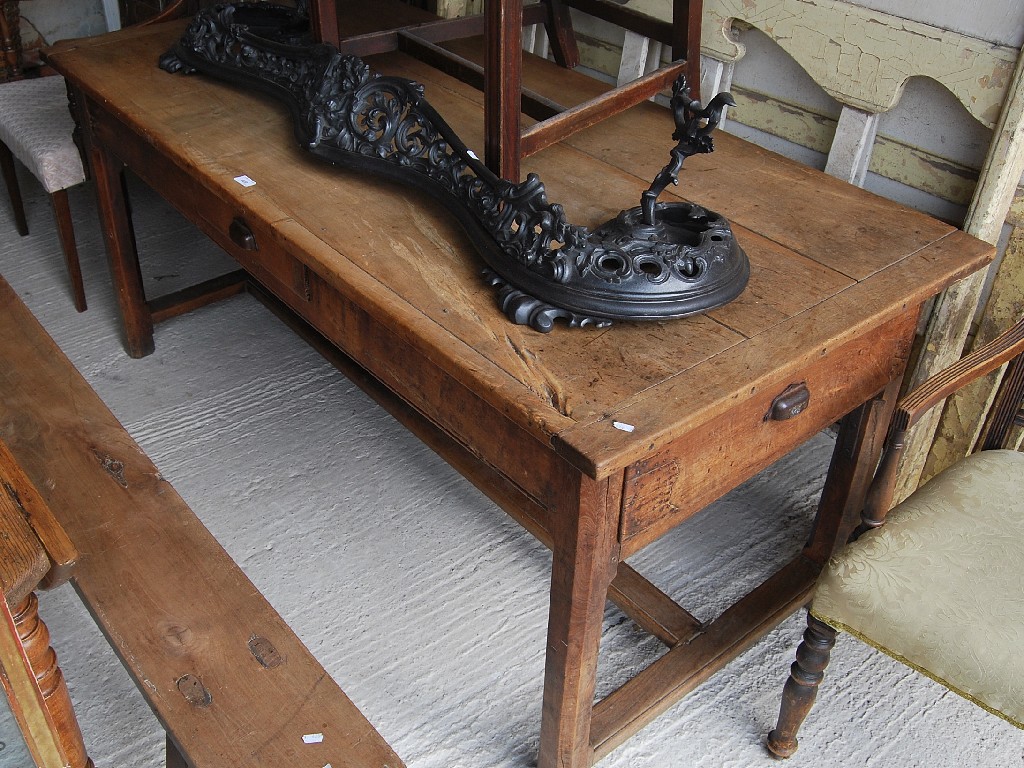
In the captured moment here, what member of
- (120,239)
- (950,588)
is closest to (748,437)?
(950,588)

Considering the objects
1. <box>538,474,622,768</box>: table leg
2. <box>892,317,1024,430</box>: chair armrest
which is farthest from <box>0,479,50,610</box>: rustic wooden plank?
<box>892,317,1024,430</box>: chair armrest

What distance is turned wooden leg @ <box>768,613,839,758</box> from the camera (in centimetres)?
168

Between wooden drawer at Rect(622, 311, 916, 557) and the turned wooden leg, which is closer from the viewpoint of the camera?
wooden drawer at Rect(622, 311, 916, 557)

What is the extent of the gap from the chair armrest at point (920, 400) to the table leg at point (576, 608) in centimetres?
49

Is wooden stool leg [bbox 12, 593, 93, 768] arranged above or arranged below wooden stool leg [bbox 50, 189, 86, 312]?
above

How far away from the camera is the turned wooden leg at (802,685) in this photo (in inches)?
66.2

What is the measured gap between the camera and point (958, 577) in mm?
1542

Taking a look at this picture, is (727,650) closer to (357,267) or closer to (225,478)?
(357,267)

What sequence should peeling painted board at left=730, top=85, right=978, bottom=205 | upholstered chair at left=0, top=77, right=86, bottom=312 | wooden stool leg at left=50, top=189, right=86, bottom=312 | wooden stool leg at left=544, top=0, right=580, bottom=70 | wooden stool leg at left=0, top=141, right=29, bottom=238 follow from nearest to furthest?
→ peeling painted board at left=730, top=85, right=978, bottom=205 < wooden stool leg at left=544, top=0, right=580, bottom=70 < upholstered chair at left=0, top=77, right=86, bottom=312 < wooden stool leg at left=50, top=189, right=86, bottom=312 < wooden stool leg at left=0, top=141, right=29, bottom=238

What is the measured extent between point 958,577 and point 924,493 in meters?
0.20

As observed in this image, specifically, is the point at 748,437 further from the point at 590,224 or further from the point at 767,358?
the point at 590,224

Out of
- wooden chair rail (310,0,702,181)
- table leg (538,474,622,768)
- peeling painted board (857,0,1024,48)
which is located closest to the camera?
table leg (538,474,622,768)

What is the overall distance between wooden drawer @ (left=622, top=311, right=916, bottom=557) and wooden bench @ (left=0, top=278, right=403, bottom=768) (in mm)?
492

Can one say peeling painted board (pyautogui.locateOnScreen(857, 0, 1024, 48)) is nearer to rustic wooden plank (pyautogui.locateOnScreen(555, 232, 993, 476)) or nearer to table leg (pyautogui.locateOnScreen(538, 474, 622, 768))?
rustic wooden plank (pyautogui.locateOnScreen(555, 232, 993, 476))
